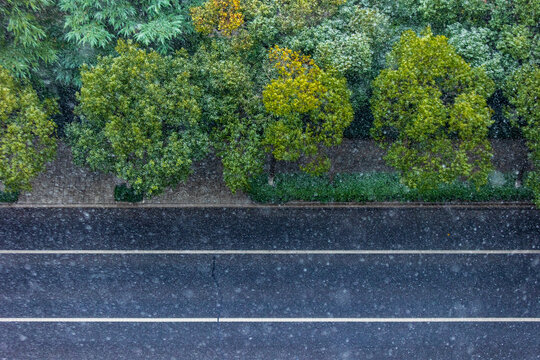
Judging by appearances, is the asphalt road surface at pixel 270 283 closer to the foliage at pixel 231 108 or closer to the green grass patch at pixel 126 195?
the green grass patch at pixel 126 195

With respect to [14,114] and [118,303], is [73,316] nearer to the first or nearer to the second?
[118,303]

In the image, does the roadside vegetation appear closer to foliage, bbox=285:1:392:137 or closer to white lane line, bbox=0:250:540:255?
foliage, bbox=285:1:392:137

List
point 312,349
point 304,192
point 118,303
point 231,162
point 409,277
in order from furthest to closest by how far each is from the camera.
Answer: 1. point 304,192
2. point 231,162
3. point 409,277
4. point 118,303
5. point 312,349

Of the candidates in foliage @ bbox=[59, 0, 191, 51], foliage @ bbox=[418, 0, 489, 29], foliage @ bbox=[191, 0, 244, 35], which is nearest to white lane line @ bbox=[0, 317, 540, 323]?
foliage @ bbox=[59, 0, 191, 51]

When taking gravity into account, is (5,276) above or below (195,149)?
below

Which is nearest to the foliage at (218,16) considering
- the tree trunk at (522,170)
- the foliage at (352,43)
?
the foliage at (352,43)

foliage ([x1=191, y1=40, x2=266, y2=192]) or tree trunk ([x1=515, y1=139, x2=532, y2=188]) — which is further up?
foliage ([x1=191, y1=40, x2=266, y2=192])

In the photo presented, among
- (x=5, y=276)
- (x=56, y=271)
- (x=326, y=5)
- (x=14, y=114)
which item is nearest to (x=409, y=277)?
(x=326, y=5)
